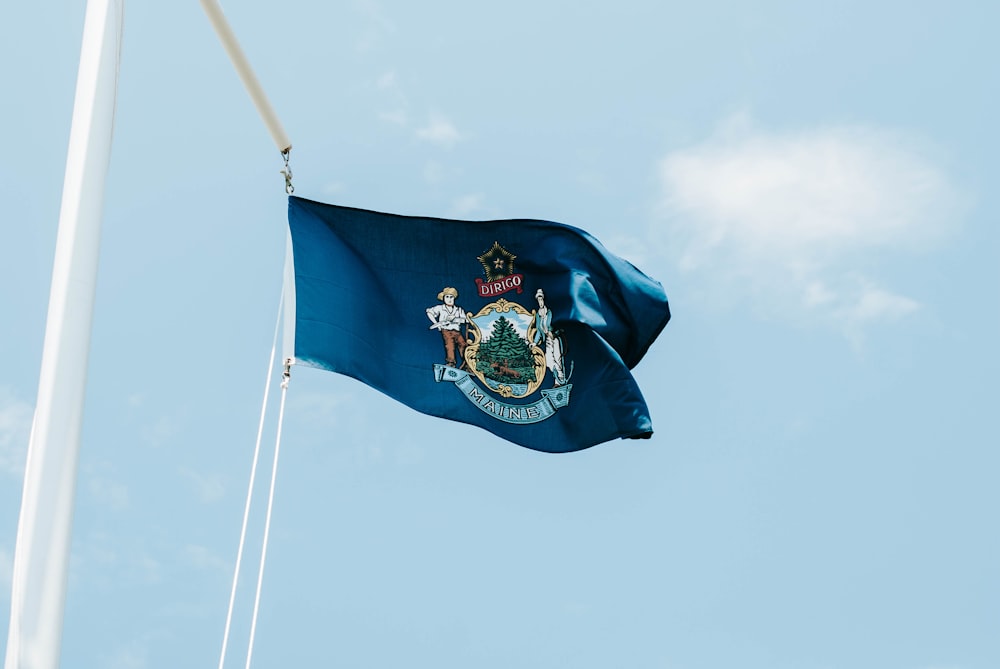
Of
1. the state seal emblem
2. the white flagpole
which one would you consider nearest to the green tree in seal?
the state seal emblem

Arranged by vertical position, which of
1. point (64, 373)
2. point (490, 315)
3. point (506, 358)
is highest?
point (490, 315)

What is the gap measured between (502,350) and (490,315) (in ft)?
2.01

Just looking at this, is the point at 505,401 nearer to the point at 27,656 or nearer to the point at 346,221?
the point at 346,221

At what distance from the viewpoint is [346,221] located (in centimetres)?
1803

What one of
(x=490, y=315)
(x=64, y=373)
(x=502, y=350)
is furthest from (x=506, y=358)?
(x=64, y=373)

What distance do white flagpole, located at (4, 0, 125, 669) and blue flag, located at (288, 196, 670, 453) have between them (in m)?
7.82

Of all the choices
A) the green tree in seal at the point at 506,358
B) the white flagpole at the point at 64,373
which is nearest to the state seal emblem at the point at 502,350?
the green tree in seal at the point at 506,358

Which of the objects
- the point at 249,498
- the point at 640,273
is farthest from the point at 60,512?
the point at 640,273

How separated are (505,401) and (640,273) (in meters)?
3.01

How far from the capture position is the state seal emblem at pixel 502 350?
59.4ft

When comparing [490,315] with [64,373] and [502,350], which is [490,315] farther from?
[64,373]

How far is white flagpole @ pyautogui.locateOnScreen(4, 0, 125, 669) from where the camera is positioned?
7719 mm

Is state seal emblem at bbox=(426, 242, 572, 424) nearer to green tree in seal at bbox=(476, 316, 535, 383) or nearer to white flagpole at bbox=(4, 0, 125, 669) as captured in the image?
green tree in seal at bbox=(476, 316, 535, 383)

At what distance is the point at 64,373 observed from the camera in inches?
326
